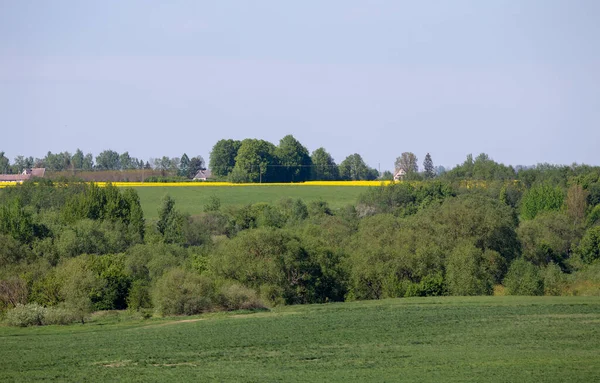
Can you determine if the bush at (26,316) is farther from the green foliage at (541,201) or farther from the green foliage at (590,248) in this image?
the green foliage at (541,201)

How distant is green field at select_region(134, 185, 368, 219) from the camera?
119 meters

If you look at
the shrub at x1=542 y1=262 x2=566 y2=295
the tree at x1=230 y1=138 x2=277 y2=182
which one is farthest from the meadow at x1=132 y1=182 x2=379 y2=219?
the shrub at x1=542 y1=262 x2=566 y2=295

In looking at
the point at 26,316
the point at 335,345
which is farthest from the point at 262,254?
the point at 335,345

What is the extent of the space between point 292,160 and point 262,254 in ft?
316

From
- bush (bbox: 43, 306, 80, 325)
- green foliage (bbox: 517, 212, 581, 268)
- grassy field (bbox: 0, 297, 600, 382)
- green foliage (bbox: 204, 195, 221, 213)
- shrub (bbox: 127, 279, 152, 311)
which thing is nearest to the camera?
grassy field (bbox: 0, 297, 600, 382)

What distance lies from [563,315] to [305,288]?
21.1 m

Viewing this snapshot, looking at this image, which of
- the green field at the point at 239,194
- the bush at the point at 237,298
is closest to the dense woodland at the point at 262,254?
the bush at the point at 237,298

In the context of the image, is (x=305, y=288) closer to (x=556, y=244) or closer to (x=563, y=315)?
(x=563, y=315)

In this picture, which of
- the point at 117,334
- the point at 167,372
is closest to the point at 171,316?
the point at 117,334

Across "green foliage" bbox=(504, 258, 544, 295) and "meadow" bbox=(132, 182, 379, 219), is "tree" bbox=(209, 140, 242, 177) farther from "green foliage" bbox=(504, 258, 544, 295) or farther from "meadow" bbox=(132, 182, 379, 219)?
"green foliage" bbox=(504, 258, 544, 295)

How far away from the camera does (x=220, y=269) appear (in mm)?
65750

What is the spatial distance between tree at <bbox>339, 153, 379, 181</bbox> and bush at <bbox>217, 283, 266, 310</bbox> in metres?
115

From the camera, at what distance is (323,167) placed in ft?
559

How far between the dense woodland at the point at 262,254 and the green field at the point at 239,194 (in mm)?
6621
